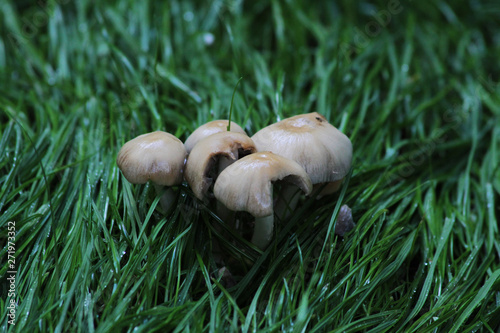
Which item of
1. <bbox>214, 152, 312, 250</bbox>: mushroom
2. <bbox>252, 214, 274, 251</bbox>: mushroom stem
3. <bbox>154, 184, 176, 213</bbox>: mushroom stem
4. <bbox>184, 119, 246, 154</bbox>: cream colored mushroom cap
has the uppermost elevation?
<bbox>184, 119, 246, 154</bbox>: cream colored mushroom cap

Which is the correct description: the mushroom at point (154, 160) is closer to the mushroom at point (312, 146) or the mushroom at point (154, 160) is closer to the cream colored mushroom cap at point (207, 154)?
the cream colored mushroom cap at point (207, 154)

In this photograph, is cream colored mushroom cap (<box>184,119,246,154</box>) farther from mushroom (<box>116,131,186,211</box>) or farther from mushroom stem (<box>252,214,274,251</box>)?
mushroom stem (<box>252,214,274,251</box>)

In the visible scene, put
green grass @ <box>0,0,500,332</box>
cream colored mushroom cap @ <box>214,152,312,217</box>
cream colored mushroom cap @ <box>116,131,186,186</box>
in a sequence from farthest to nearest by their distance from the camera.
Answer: green grass @ <box>0,0,500,332</box>, cream colored mushroom cap @ <box>116,131,186,186</box>, cream colored mushroom cap @ <box>214,152,312,217</box>

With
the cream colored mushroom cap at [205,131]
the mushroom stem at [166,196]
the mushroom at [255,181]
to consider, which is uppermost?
the cream colored mushroom cap at [205,131]

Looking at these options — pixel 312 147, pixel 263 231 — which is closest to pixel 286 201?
pixel 263 231

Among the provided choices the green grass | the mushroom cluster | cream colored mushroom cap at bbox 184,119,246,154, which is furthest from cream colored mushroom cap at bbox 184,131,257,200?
the green grass

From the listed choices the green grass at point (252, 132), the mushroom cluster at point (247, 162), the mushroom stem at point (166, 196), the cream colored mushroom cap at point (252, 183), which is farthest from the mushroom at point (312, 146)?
the mushroom stem at point (166, 196)
